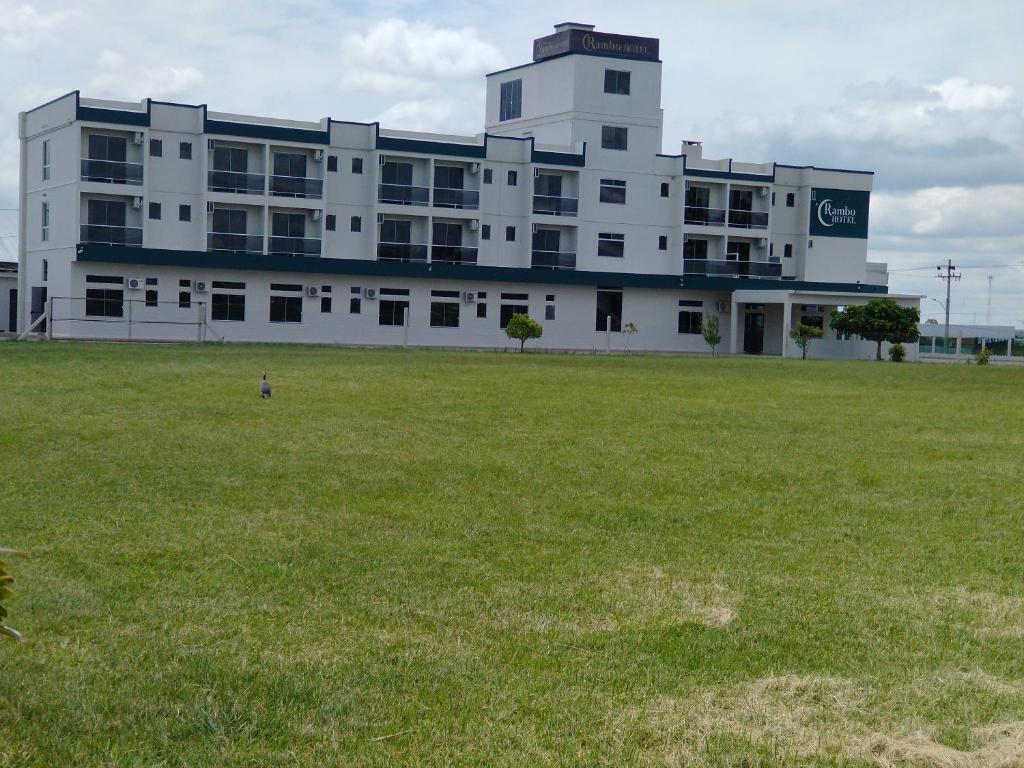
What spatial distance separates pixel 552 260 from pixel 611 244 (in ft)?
11.9

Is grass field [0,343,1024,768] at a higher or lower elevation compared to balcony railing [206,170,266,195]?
lower

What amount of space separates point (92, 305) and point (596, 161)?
26296mm

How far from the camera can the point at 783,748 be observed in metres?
5.59

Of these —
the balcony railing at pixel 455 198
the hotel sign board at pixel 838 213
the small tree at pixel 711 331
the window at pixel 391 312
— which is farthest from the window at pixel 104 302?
the hotel sign board at pixel 838 213

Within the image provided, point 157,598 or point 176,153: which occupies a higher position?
point 176,153

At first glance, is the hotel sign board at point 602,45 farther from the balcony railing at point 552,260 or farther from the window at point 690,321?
the window at point 690,321

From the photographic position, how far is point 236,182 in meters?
56.9

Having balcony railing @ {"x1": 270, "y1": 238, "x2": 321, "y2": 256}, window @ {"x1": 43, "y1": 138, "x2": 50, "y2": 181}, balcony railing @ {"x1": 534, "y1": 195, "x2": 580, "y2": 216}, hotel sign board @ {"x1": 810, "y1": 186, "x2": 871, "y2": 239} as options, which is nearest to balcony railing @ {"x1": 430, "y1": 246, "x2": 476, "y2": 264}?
balcony railing @ {"x1": 534, "y1": 195, "x2": 580, "y2": 216}

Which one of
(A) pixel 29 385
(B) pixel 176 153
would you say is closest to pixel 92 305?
(B) pixel 176 153

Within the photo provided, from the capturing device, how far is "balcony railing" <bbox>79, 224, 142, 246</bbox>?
5422 cm

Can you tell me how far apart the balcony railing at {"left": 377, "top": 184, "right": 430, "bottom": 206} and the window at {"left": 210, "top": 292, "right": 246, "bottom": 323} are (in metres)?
8.29

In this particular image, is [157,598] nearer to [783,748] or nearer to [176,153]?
[783,748]

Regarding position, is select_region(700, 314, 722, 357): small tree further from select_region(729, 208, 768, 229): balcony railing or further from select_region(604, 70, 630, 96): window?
select_region(604, 70, 630, 96): window

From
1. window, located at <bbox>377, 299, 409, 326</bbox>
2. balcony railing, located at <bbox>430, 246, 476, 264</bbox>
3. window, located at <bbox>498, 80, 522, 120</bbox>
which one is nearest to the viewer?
window, located at <bbox>377, 299, 409, 326</bbox>
